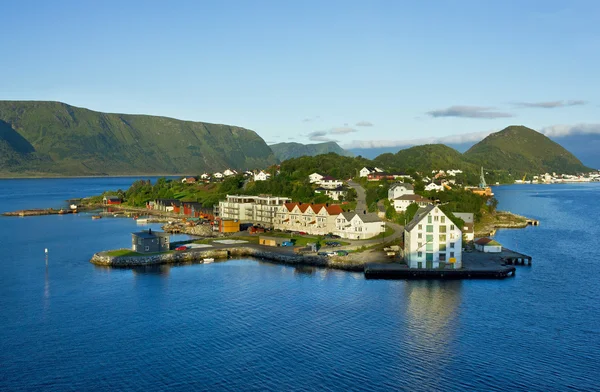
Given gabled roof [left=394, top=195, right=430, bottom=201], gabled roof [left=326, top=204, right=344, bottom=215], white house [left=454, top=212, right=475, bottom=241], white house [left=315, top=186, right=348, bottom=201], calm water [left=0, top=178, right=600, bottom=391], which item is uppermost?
white house [left=315, top=186, right=348, bottom=201]

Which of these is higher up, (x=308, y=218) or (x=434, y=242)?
(x=308, y=218)

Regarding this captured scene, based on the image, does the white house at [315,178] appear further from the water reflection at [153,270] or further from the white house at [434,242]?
the white house at [434,242]

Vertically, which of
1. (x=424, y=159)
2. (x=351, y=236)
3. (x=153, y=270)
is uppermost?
(x=424, y=159)

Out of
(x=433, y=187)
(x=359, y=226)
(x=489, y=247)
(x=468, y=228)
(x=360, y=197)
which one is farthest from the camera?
(x=433, y=187)

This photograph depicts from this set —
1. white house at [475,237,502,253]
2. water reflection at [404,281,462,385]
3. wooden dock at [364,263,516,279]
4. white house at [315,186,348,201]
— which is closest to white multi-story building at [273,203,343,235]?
white house at [315,186,348,201]

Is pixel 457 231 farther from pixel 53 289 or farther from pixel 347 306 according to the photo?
pixel 53 289

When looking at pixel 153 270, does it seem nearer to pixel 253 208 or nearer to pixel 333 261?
pixel 333 261

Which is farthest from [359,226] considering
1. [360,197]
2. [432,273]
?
[360,197]

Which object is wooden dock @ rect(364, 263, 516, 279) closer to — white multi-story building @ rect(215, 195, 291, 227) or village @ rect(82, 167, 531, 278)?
village @ rect(82, 167, 531, 278)
